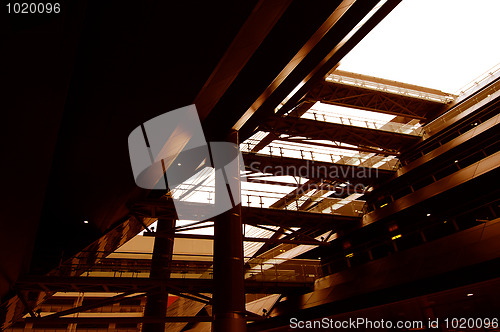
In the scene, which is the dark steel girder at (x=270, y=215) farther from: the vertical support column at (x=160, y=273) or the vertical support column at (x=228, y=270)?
the vertical support column at (x=228, y=270)

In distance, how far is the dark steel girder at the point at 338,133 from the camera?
55.7 feet

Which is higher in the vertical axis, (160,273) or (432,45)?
(432,45)

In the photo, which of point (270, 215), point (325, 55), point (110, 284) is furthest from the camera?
point (270, 215)

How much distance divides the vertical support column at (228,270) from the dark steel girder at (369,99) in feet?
23.4

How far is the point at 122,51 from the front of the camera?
22.9ft

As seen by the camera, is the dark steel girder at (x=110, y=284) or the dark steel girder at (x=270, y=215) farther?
the dark steel girder at (x=270, y=215)

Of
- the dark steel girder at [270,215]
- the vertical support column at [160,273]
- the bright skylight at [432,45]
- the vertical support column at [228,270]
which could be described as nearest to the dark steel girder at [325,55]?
the vertical support column at [228,270]

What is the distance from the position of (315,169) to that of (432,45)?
9.57 m

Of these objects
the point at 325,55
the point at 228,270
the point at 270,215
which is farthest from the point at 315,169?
the point at 228,270

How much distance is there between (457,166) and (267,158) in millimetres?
9702

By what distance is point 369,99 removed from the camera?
759 inches

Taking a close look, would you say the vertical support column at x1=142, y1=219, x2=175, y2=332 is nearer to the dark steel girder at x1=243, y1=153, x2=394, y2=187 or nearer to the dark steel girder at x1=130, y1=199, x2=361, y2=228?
the dark steel girder at x1=130, y1=199, x2=361, y2=228

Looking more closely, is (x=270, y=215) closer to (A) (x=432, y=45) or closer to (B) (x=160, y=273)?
(B) (x=160, y=273)

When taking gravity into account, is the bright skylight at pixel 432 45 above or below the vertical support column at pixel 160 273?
above
